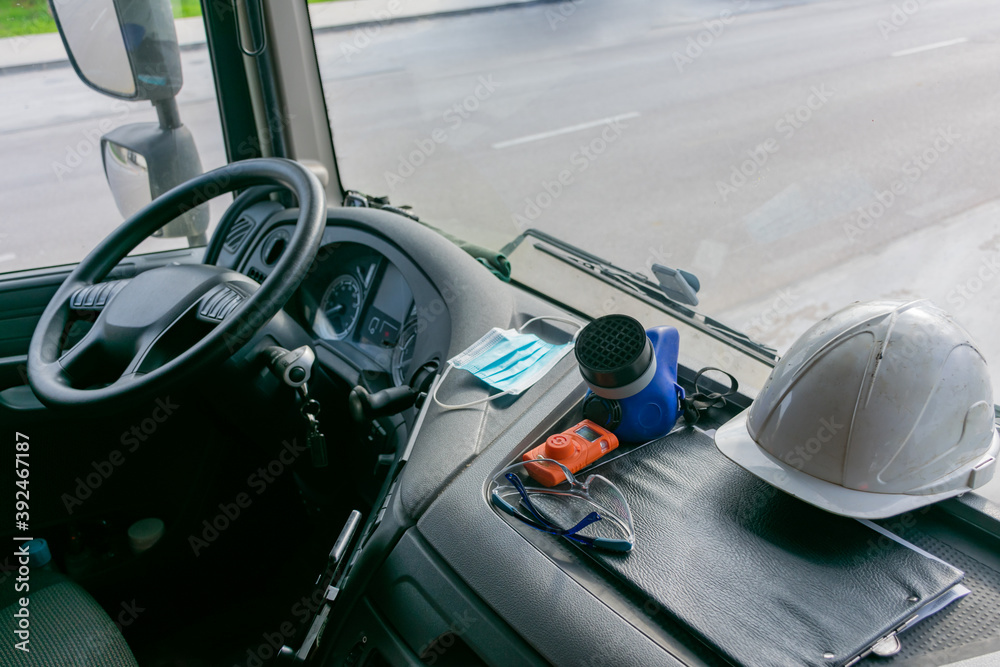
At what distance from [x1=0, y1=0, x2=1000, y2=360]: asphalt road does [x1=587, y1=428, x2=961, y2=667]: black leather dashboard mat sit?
1.45 feet

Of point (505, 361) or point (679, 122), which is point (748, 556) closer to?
point (505, 361)

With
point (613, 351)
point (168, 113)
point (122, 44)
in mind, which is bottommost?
point (613, 351)

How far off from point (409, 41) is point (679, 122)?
915 millimetres

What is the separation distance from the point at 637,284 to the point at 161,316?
99cm

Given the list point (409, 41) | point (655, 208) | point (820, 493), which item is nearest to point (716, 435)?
point (820, 493)

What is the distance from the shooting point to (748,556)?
3.44 ft

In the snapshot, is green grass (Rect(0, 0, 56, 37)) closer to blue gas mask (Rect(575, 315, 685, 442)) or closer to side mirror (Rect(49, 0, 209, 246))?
side mirror (Rect(49, 0, 209, 246))

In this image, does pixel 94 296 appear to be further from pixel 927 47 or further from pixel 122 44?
pixel 927 47

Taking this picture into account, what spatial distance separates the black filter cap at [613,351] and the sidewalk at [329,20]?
1261mm

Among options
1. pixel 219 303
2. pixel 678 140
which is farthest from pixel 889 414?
pixel 219 303

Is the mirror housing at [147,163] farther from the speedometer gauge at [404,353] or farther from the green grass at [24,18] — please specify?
the speedometer gauge at [404,353]

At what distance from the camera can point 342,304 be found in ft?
6.52

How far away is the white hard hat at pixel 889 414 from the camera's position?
3.35 ft

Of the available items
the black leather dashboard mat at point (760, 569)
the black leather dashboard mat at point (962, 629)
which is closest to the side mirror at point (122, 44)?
the black leather dashboard mat at point (760, 569)
